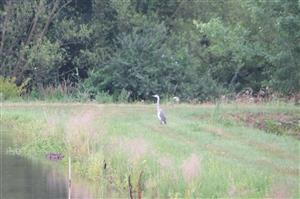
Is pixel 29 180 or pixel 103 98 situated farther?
pixel 103 98

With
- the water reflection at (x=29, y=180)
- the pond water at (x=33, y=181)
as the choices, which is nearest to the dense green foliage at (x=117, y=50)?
the pond water at (x=33, y=181)

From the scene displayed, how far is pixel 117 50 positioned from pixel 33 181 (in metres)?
20.5

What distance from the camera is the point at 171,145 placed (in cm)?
1853

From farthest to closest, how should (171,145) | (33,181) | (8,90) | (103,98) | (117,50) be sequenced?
(117,50) < (8,90) < (103,98) < (171,145) < (33,181)

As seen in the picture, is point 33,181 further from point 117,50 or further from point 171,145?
point 117,50

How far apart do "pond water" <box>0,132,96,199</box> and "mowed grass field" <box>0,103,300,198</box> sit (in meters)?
0.46

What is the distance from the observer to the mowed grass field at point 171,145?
14469 mm

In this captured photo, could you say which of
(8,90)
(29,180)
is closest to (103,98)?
(8,90)

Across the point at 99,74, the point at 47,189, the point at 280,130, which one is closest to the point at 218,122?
the point at 280,130

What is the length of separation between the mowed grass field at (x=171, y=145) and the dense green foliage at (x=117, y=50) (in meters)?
7.31

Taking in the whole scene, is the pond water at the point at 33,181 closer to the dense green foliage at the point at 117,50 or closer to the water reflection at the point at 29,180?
the water reflection at the point at 29,180

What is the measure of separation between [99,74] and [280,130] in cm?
1407

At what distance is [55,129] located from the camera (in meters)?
21.8

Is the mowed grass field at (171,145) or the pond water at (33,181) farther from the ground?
the mowed grass field at (171,145)
